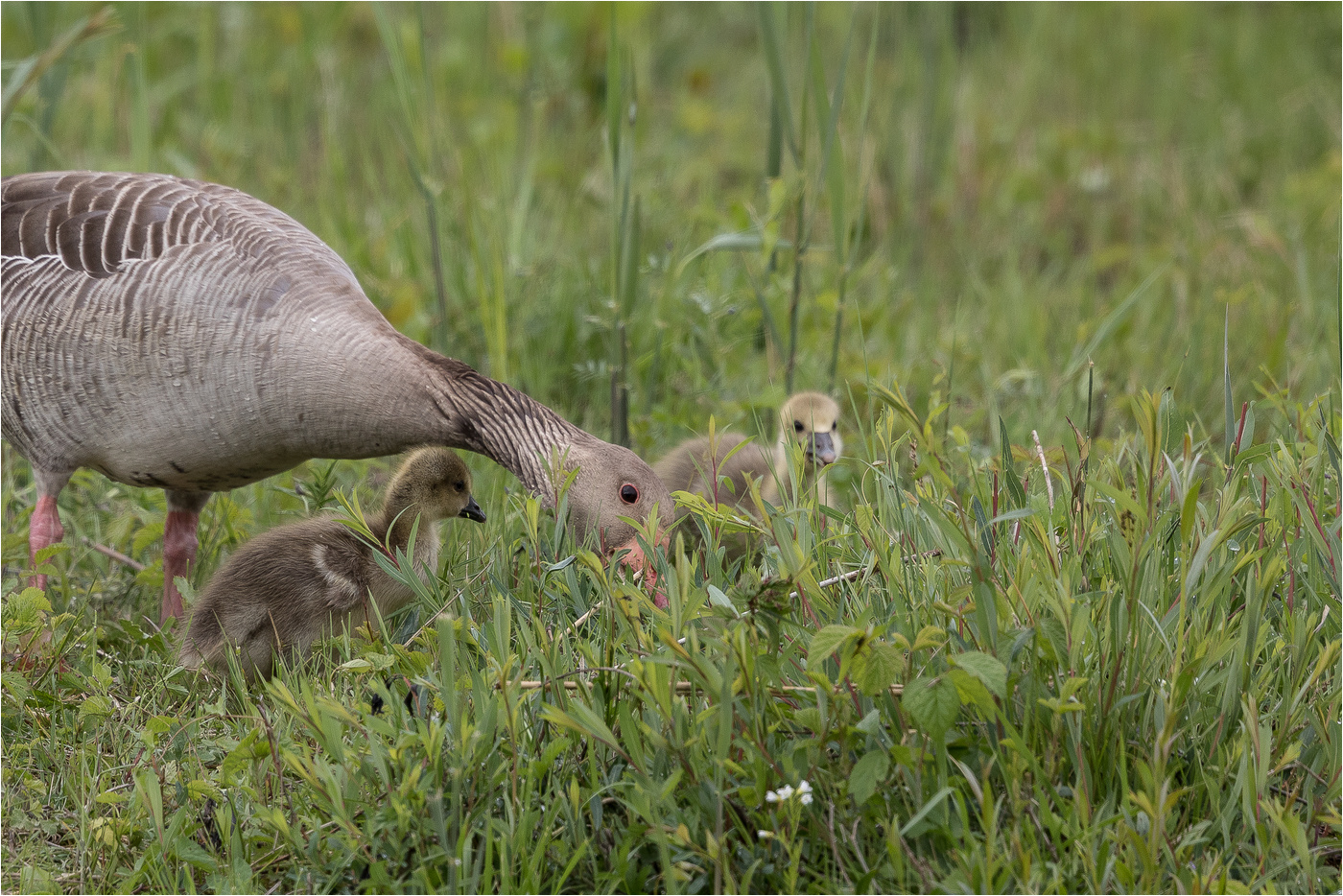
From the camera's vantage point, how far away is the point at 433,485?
13.8 feet

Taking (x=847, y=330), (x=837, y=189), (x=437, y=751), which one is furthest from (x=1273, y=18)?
(x=437, y=751)

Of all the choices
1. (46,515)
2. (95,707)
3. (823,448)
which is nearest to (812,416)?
(823,448)

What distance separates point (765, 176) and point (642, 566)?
468 centimetres

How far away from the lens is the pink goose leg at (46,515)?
4.41 m

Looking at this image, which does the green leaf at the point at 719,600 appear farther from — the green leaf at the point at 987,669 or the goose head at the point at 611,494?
the goose head at the point at 611,494

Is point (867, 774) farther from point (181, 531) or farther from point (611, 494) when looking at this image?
point (181, 531)

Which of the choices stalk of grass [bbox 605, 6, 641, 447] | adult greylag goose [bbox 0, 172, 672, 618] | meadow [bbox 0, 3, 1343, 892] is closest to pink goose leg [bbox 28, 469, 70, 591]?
adult greylag goose [bbox 0, 172, 672, 618]

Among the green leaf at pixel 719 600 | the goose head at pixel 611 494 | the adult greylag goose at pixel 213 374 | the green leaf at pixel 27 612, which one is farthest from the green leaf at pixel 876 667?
the green leaf at pixel 27 612

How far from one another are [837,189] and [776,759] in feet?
9.53

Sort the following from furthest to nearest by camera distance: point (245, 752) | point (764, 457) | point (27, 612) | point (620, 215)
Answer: point (620, 215)
point (764, 457)
point (27, 612)
point (245, 752)

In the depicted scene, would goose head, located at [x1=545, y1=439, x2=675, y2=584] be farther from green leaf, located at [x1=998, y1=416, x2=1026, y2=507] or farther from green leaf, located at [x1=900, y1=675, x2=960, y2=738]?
green leaf, located at [x1=900, y1=675, x2=960, y2=738]

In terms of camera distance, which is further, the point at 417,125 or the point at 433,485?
the point at 417,125

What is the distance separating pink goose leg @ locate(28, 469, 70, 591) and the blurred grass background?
5.13ft

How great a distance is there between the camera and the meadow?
9.07ft
